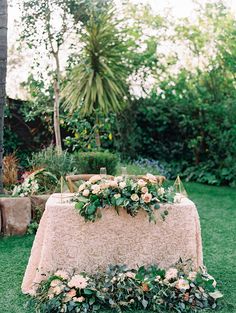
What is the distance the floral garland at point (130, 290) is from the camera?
328 cm

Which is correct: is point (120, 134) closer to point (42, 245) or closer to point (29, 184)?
point (29, 184)

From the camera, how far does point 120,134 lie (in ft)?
34.5

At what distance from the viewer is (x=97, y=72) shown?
31.2 feet

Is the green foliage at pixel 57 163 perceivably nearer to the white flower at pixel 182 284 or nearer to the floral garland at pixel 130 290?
the floral garland at pixel 130 290

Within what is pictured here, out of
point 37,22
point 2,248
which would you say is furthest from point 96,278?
point 37,22

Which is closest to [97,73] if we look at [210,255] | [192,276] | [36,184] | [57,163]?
[57,163]

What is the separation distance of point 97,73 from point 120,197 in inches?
248

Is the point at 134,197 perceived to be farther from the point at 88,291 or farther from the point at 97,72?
the point at 97,72

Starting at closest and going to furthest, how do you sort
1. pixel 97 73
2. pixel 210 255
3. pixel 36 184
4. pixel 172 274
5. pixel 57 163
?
pixel 172 274, pixel 210 255, pixel 36 184, pixel 57 163, pixel 97 73

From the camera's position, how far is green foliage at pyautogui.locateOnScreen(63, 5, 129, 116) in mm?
9320

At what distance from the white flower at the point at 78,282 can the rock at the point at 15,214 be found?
7.98ft

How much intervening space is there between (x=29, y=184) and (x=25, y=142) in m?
3.99

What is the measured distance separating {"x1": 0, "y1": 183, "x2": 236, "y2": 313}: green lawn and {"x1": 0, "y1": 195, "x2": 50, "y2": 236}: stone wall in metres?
0.15

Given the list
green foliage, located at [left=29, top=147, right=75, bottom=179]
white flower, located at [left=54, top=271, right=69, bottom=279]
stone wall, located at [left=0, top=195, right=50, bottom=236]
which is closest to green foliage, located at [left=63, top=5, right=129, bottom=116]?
green foliage, located at [left=29, top=147, right=75, bottom=179]
